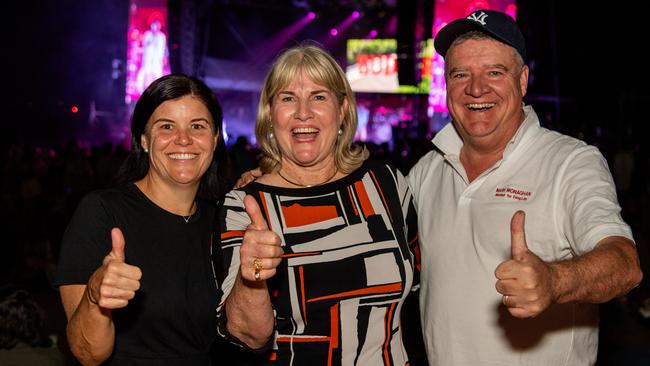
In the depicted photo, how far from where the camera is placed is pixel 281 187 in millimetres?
2441

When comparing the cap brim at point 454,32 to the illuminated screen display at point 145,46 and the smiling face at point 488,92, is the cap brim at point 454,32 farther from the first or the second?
the illuminated screen display at point 145,46

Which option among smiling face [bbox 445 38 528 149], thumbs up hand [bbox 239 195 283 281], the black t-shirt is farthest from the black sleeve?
smiling face [bbox 445 38 528 149]

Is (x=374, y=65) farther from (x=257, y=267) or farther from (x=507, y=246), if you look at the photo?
(x=257, y=267)

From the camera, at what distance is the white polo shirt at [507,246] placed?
7.09 ft

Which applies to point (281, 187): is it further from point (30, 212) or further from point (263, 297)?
point (30, 212)

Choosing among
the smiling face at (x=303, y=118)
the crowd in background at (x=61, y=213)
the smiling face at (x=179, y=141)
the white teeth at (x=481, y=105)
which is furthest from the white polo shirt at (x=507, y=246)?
the crowd in background at (x=61, y=213)

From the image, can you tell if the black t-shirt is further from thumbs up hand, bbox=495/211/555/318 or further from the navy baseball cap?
the navy baseball cap

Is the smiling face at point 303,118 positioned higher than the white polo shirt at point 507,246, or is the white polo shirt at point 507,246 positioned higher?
the smiling face at point 303,118

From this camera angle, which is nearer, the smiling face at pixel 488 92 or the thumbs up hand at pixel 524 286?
the thumbs up hand at pixel 524 286

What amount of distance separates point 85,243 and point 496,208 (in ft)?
5.05

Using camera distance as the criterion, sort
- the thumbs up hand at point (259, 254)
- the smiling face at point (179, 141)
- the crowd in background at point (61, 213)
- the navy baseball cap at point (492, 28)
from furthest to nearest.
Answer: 1. the crowd in background at point (61, 213)
2. the smiling face at point (179, 141)
3. the navy baseball cap at point (492, 28)
4. the thumbs up hand at point (259, 254)

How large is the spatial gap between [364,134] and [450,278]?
20.2m

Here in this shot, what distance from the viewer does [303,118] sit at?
2.42 metres

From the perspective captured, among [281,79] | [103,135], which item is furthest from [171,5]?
[281,79]
